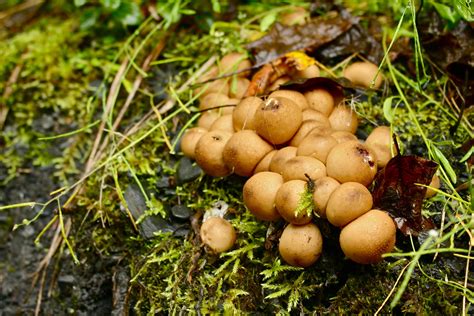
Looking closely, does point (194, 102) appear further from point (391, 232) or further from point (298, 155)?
point (391, 232)

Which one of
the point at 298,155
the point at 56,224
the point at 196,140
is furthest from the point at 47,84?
the point at 298,155

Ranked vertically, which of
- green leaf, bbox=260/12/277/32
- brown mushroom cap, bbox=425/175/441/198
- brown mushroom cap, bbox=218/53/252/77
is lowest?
brown mushroom cap, bbox=425/175/441/198

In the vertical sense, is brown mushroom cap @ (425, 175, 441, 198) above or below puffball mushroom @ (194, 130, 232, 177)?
below

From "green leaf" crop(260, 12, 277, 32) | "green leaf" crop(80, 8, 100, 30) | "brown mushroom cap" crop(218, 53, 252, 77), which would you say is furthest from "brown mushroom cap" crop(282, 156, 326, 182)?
"green leaf" crop(80, 8, 100, 30)

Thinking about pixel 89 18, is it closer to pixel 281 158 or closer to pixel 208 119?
pixel 208 119

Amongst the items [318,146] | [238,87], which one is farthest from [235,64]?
[318,146]

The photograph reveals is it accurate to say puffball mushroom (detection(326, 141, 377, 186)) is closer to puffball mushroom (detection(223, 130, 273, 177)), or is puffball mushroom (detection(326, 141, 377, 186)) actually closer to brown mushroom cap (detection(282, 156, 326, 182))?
brown mushroom cap (detection(282, 156, 326, 182))

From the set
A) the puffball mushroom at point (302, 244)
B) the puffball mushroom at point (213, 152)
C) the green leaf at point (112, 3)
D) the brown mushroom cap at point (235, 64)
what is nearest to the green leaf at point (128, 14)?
the green leaf at point (112, 3)
